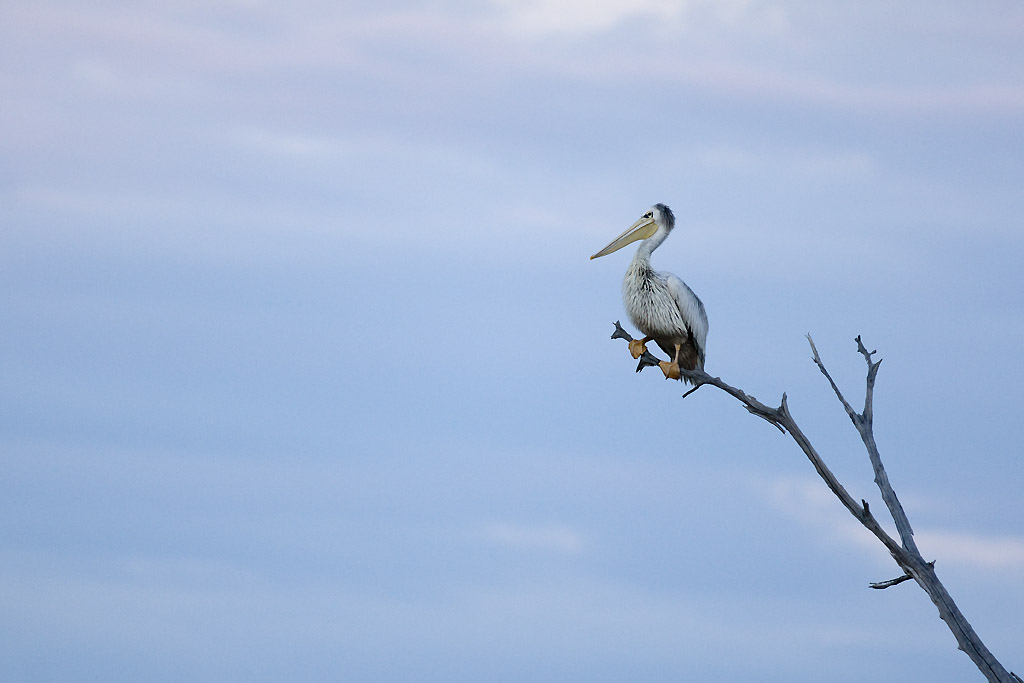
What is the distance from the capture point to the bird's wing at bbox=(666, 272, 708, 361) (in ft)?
38.8

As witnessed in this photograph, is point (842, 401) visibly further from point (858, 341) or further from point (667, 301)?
point (667, 301)

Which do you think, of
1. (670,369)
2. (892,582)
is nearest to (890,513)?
(892,582)

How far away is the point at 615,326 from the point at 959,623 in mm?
4013

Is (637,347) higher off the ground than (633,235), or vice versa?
(633,235)

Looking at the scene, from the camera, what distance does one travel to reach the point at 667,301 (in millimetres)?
11750

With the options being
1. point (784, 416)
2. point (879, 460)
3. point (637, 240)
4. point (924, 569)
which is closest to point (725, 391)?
point (784, 416)

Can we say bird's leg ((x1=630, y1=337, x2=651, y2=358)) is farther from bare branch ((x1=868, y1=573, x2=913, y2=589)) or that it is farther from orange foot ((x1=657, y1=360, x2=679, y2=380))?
bare branch ((x1=868, y1=573, x2=913, y2=589))

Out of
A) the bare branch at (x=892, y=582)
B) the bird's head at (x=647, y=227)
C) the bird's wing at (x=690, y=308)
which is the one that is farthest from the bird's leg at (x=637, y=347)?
the bare branch at (x=892, y=582)

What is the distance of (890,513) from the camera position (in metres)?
9.98

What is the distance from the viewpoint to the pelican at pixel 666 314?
38.3 ft

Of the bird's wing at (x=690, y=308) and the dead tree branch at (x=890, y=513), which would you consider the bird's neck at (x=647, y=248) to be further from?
the dead tree branch at (x=890, y=513)

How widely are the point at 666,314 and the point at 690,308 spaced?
327 mm

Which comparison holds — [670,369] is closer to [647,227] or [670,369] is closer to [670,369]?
[670,369]

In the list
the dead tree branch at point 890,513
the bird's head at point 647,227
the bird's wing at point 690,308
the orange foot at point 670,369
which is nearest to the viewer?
the dead tree branch at point 890,513
